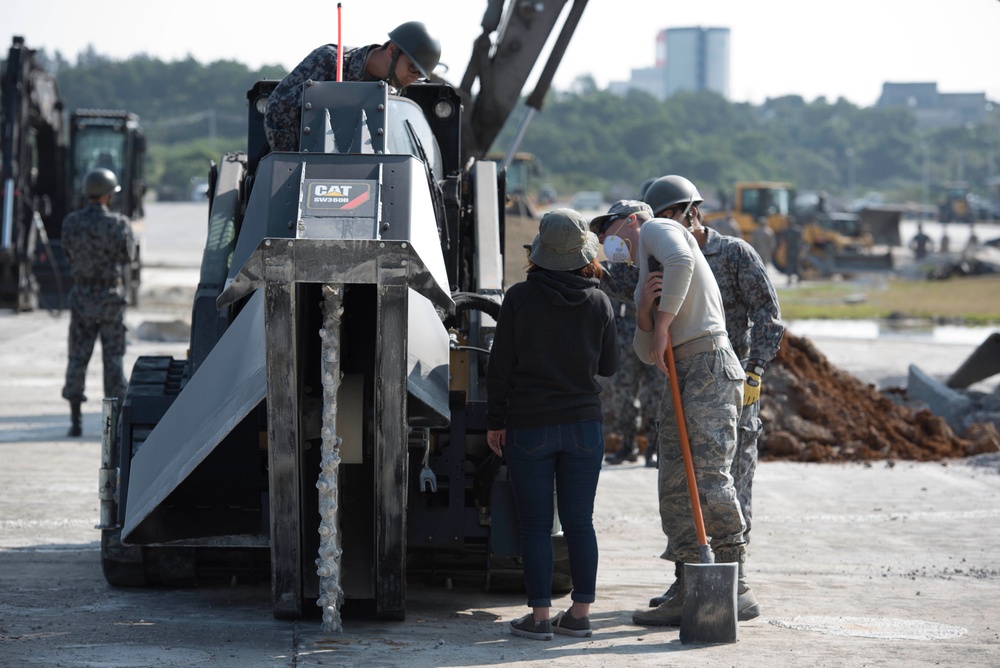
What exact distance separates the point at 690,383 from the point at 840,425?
712 centimetres

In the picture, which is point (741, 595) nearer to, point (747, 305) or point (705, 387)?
point (705, 387)

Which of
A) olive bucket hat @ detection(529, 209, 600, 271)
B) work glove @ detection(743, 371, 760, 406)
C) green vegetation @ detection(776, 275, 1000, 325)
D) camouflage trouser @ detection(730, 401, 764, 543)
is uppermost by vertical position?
olive bucket hat @ detection(529, 209, 600, 271)

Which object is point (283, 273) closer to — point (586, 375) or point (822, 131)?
point (586, 375)

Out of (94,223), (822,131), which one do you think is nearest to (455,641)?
(94,223)

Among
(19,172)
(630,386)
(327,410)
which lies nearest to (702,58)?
(19,172)

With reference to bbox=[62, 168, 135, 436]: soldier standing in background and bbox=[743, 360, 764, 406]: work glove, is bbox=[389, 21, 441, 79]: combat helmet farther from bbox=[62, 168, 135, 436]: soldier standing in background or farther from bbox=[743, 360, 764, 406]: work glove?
bbox=[62, 168, 135, 436]: soldier standing in background

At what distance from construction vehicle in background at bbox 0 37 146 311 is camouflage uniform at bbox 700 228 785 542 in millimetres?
17095

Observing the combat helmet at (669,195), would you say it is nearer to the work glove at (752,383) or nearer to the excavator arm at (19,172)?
the work glove at (752,383)

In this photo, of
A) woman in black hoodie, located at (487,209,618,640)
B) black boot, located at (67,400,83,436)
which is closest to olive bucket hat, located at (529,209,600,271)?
woman in black hoodie, located at (487,209,618,640)

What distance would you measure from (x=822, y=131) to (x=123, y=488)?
492 feet

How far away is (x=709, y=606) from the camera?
615 centimetres

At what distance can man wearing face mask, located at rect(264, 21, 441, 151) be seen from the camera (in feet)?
21.5

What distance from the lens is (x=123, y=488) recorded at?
6.61 metres

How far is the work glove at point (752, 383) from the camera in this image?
6.95 metres
